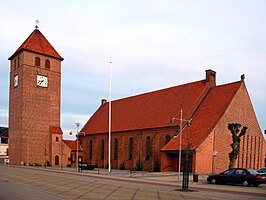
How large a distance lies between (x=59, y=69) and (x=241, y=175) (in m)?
50.7


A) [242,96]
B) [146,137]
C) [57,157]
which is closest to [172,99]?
[146,137]

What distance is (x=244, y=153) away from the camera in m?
48.1

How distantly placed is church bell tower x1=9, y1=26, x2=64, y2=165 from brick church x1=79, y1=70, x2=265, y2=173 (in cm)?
1077

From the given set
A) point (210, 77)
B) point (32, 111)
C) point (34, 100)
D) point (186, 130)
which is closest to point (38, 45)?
point (34, 100)

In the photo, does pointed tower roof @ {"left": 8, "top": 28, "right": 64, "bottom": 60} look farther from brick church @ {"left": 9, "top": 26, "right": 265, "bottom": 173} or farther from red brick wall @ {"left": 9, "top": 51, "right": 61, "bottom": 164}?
red brick wall @ {"left": 9, "top": 51, "right": 61, "bottom": 164}

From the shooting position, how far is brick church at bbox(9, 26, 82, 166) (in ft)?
213

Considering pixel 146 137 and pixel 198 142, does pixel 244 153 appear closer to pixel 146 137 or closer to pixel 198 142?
pixel 198 142

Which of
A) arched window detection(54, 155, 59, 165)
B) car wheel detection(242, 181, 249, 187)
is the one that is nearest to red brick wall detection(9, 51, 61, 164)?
arched window detection(54, 155, 59, 165)

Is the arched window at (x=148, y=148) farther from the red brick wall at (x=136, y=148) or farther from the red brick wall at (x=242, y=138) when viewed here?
the red brick wall at (x=242, y=138)

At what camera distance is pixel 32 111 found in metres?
65.9

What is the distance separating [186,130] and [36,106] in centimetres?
3207

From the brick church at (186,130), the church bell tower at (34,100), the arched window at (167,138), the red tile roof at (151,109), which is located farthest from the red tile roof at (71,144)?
the arched window at (167,138)

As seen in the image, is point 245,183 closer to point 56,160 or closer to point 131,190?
point 131,190

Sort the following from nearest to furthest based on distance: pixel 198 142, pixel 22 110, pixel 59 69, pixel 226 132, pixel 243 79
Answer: pixel 198 142
pixel 226 132
pixel 243 79
pixel 22 110
pixel 59 69
